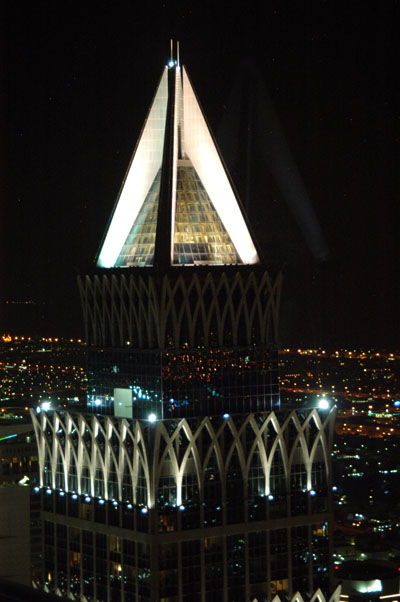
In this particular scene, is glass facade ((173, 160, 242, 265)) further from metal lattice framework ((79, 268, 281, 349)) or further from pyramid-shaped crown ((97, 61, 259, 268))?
metal lattice framework ((79, 268, 281, 349))

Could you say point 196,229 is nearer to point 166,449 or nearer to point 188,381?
point 188,381

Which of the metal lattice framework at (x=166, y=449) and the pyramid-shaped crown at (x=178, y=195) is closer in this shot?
the metal lattice framework at (x=166, y=449)

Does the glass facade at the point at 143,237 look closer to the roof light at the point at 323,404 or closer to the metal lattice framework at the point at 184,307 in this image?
the metal lattice framework at the point at 184,307

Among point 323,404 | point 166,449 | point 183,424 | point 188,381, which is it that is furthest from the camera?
point 323,404

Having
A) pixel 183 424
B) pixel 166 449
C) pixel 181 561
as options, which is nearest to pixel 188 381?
pixel 183 424

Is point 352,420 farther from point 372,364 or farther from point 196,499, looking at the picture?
point 196,499

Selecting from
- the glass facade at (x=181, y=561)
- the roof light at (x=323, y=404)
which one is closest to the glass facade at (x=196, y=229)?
the roof light at (x=323, y=404)
